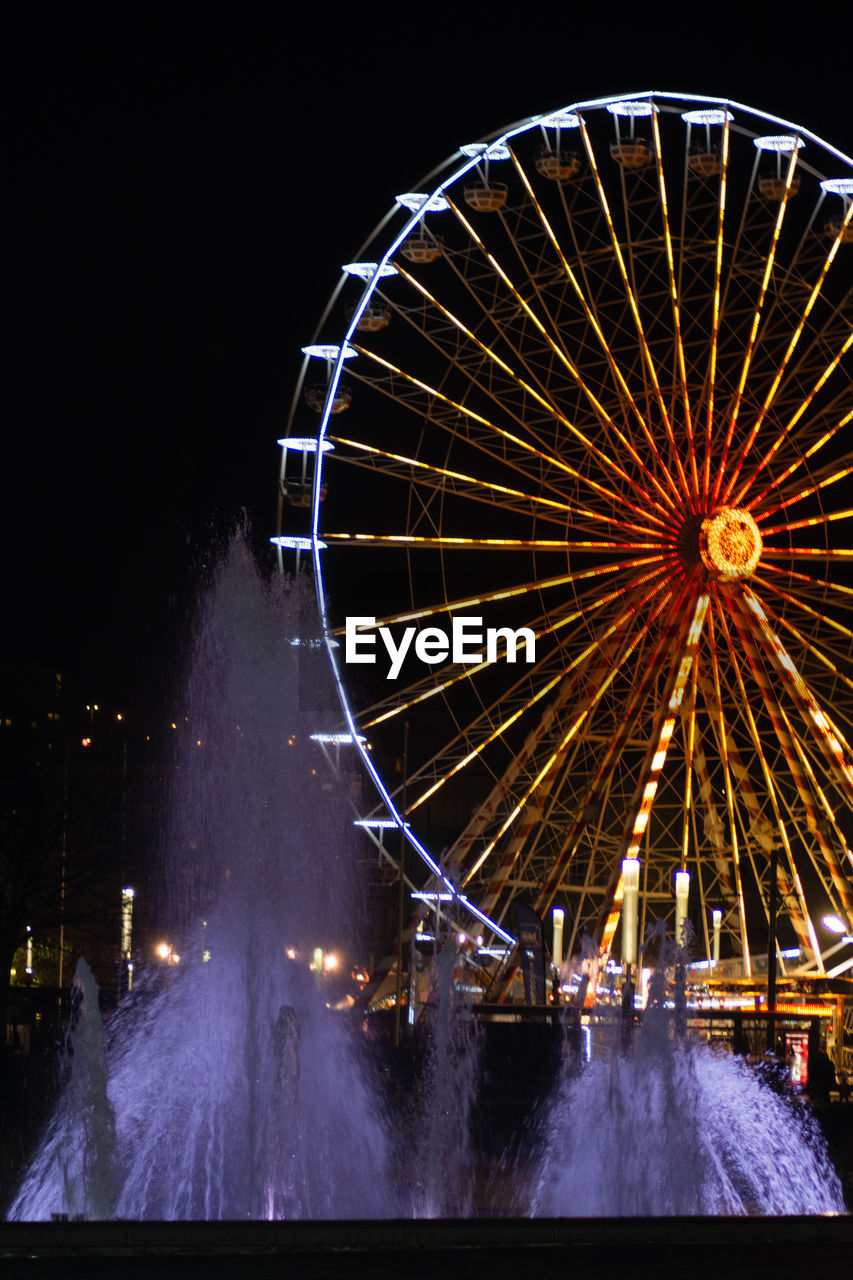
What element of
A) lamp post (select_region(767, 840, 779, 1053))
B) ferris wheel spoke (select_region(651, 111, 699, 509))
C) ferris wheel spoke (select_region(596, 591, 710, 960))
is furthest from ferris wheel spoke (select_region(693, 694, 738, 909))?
ferris wheel spoke (select_region(651, 111, 699, 509))

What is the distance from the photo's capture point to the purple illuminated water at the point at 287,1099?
1756 centimetres

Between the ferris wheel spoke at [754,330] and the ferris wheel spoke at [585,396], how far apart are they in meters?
1.05

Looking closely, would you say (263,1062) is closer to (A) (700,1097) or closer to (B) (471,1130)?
(B) (471,1130)

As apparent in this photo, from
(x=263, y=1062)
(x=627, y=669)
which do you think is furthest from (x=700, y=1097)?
(x=627, y=669)

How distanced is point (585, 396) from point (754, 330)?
359 cm

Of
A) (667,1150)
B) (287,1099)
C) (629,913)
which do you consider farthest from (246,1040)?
(629,913)

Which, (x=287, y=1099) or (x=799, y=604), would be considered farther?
(x=799, y=604)

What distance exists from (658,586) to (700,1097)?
12.2m

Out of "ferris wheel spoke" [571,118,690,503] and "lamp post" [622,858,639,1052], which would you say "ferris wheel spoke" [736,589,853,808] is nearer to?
"ferris wheel spoke" [571,118,690,503]

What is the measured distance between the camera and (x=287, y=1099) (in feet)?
71.3

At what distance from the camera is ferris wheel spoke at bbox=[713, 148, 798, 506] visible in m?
34.4

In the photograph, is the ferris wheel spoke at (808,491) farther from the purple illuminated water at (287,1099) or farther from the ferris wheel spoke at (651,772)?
the purple illuminated water at (287,1099)

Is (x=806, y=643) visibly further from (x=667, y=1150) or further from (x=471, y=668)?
(x=667, y=1150)

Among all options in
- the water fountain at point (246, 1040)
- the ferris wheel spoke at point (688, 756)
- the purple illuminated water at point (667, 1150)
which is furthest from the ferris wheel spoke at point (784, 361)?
the purple illuminated water at point (667, 1150)
